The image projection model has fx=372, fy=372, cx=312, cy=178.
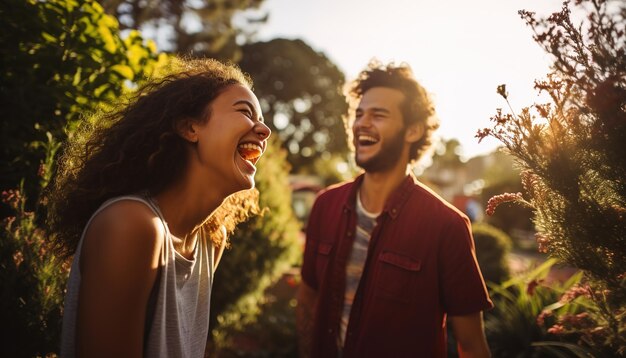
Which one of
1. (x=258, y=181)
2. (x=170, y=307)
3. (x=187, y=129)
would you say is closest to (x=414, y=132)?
(x=187, y=129)

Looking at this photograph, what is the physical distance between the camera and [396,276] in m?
2.35

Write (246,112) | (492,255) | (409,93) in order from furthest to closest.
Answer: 1. (492,255)
2. (409,93)
3. (246,112)

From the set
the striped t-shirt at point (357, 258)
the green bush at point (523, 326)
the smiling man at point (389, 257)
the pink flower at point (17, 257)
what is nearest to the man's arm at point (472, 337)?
the smiling man at point (389, 257)

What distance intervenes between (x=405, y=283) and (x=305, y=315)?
0.90 meters

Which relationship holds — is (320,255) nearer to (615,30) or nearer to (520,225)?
(615,30)

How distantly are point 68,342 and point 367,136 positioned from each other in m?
2.21

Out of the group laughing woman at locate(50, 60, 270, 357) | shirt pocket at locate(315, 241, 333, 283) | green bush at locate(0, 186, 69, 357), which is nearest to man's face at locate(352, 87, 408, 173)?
shirt pocket at locate(315, 241, 333, 283)

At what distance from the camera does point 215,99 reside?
1.88 meters

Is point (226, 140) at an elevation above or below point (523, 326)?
above

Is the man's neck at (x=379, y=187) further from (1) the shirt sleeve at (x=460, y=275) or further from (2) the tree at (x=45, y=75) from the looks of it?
(2) the tree at (x=45, y=75)

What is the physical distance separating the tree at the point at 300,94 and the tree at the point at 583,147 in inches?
1053

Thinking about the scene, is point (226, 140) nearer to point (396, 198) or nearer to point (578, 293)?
point (396, 198)

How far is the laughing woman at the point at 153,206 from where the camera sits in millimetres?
1287

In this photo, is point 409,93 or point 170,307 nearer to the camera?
point 170,307
